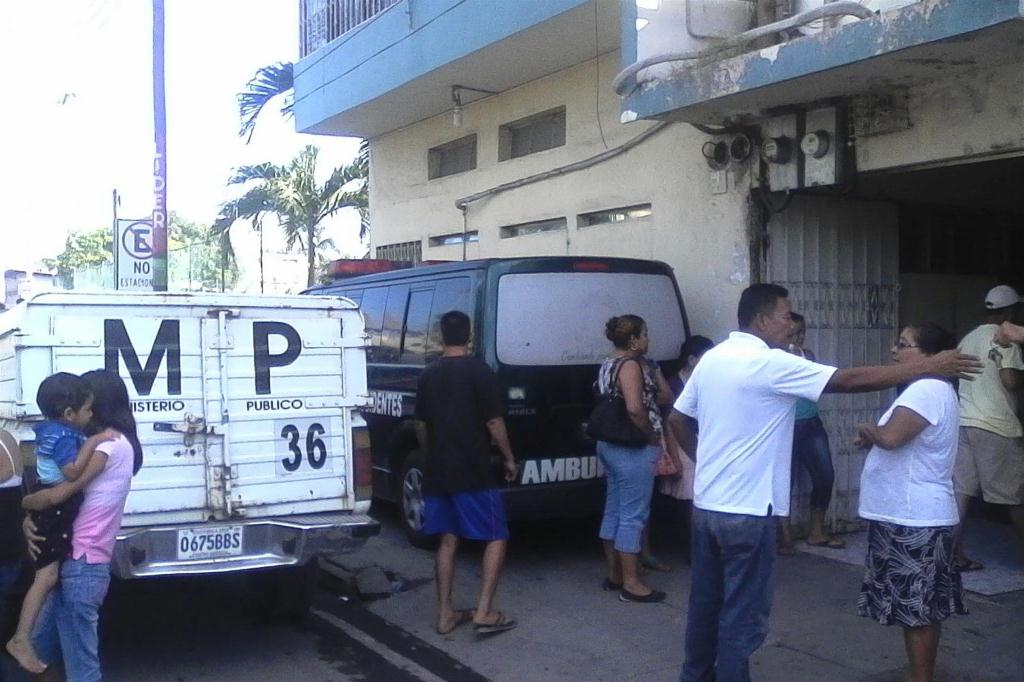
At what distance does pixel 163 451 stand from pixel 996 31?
478 centimetres

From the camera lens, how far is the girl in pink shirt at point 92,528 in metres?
4.28

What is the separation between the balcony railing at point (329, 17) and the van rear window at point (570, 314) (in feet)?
17.9

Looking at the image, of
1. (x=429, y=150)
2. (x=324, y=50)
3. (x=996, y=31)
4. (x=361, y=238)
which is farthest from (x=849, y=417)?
(x=361, y=238)

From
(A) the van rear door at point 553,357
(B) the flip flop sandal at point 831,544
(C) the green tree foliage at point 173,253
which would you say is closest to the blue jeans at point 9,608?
(A) the van rear door at point 553,357

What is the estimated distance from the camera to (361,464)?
232 inches

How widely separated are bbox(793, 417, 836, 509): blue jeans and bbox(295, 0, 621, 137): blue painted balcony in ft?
12.1

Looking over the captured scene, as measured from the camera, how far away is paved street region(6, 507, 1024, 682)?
5.46m

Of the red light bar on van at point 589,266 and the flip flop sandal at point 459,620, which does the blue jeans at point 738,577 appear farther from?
the red light bar on van at point 589,266

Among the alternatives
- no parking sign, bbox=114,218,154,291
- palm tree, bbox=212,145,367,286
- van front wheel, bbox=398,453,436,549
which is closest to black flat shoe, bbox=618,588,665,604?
van front wheel, bbox=398,453,436,549

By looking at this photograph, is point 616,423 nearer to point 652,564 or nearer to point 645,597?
point 645,597

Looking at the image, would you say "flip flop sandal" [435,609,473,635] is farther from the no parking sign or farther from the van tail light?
the no parking sign

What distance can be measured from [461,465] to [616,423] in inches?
40.9

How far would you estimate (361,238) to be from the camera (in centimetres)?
2242

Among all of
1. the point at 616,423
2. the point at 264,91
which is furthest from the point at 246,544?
the point at 264,91
